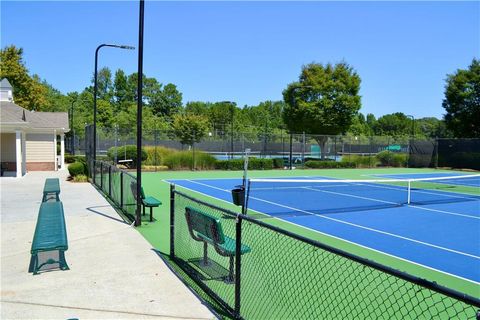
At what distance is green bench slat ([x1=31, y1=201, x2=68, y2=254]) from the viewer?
6356 millimetres

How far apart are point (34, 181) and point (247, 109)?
318 feet

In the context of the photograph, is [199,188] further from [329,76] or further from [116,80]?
[116,80]

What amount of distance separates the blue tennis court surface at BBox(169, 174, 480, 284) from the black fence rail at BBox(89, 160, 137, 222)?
3.85 meters

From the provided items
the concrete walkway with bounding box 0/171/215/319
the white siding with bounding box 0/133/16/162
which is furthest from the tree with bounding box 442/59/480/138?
the concrete walkway with bounding box 0/171/215/319

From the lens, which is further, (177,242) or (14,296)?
(177,242)

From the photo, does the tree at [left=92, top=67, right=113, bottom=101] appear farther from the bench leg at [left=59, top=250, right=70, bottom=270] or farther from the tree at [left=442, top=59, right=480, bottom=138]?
the bench leg at [left=59, top=250, right=70, bottom=270]

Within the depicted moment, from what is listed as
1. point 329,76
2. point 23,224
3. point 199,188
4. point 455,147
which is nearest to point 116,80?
point 329,76

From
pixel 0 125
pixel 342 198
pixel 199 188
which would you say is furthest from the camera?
pixel 0 125

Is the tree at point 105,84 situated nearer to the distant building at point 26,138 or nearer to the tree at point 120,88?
the tree at point 120,88

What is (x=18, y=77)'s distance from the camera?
152ft

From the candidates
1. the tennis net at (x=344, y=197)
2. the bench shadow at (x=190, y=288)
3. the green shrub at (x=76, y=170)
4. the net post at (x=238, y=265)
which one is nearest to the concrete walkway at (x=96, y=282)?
the bench shadow at (x=190, y=288)

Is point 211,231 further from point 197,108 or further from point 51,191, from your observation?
point 197,108

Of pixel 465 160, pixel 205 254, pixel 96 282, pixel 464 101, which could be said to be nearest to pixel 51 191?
pixel 96 282

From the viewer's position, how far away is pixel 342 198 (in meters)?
17.0
